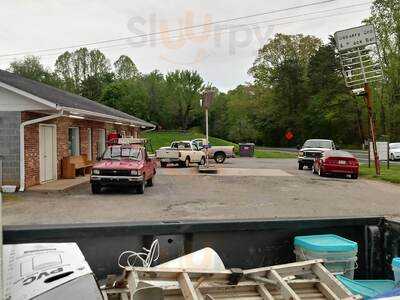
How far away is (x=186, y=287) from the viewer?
3.22 metres

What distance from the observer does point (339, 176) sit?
25.0 m

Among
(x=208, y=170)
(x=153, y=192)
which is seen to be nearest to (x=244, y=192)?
(x=153, y=192)

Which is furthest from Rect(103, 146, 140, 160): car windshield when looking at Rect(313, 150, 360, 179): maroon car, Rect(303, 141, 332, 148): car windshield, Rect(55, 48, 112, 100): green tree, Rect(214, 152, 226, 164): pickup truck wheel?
Rect(55, 48, 112, 100): green tree

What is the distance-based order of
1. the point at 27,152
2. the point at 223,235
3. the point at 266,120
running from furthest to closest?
the point at 266,120 < the point at 27,152 < the point at 223,235

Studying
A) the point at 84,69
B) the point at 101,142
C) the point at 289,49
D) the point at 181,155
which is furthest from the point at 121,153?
the point at 84,69

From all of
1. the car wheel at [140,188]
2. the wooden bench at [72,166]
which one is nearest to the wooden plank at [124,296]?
the car wheel at [140,188]

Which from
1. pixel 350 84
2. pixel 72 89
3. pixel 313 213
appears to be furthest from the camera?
pixel 72 89

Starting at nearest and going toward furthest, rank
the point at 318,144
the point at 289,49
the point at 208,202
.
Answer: the point at 208,202 → the point at 318,144 → the point at 289,49

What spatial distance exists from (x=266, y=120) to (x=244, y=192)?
68.3 m

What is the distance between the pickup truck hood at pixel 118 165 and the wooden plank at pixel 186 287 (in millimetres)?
12822

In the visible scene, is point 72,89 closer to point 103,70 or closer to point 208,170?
point 103,70

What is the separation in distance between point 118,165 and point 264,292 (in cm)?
1308

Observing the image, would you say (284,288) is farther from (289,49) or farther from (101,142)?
(289,49)

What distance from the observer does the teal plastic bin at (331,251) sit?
408 centimetres
